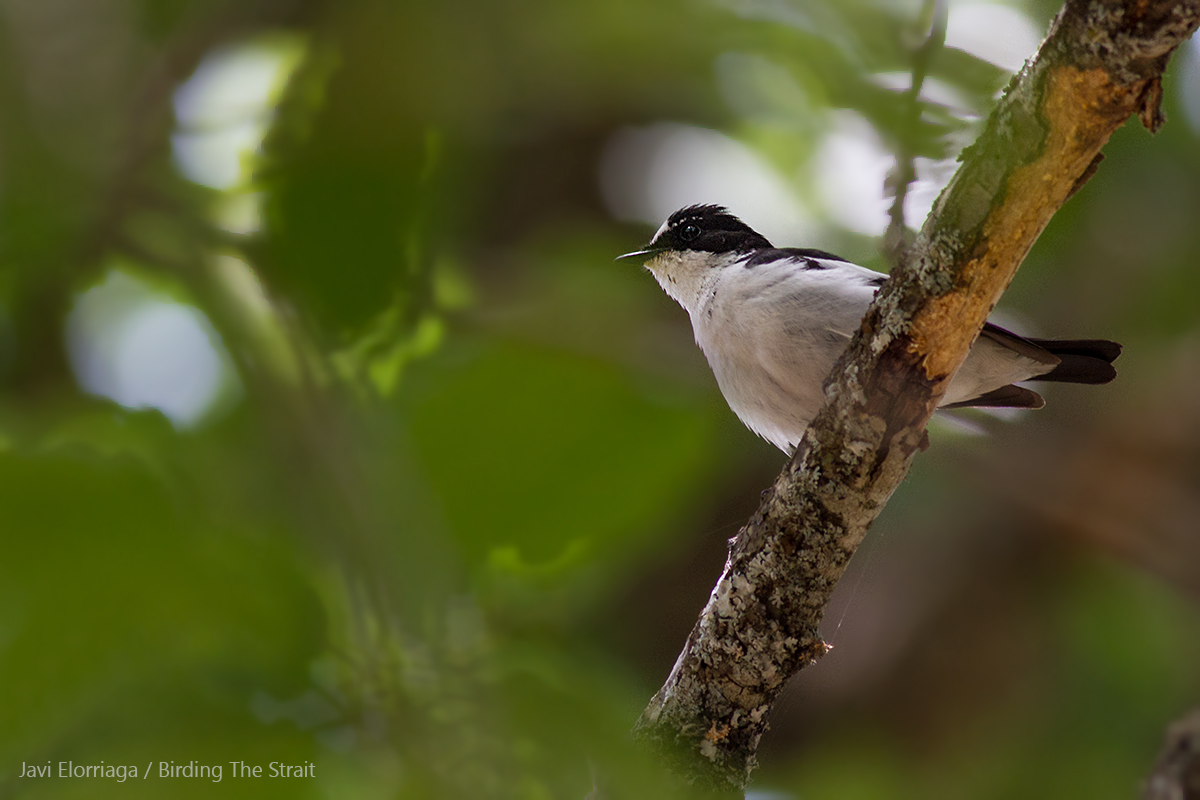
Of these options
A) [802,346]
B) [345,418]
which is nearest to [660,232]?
[802,346]

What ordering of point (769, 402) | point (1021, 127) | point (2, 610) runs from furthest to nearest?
point (769, 402), point (1021, 127), point (2, 610)

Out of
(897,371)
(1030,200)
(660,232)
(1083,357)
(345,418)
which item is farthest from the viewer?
(660,232)

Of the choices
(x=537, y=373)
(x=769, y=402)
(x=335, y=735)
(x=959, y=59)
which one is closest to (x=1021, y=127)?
(x=959, y=59)

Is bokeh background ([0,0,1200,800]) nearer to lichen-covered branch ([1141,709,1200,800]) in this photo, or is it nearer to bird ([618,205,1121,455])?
lichen-covered branch ([1141,709,1200,800])

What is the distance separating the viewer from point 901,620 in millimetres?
5590

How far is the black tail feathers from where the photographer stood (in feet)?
11.8

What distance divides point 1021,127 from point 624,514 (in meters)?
1.25

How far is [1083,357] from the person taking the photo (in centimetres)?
365

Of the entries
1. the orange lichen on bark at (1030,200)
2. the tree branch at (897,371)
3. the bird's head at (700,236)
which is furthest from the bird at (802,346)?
the orange lichen on bark at (1030,200)

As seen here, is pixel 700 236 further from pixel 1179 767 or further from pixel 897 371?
pixel 1179 767

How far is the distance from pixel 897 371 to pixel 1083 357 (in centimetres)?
172

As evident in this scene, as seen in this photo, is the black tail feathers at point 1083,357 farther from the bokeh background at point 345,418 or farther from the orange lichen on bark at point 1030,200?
the bokeh background at point 345,418

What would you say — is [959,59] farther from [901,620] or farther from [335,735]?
[901,620]

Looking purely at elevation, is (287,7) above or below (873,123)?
above
